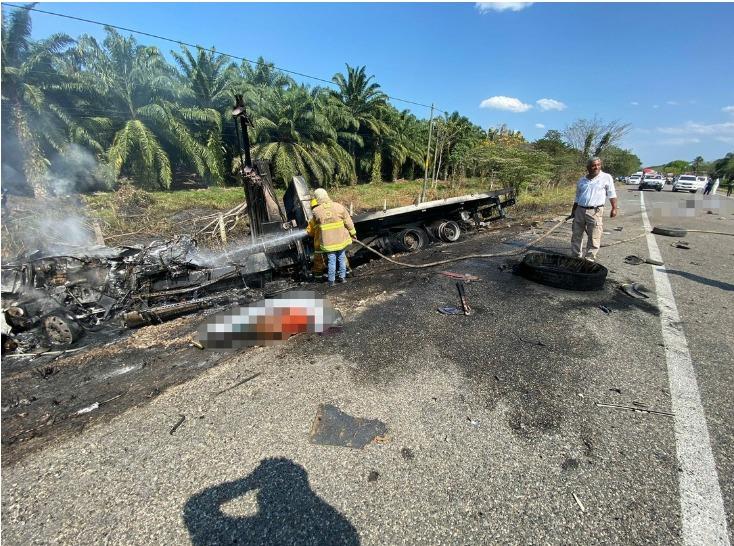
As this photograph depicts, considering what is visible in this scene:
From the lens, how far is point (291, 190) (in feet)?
24.4

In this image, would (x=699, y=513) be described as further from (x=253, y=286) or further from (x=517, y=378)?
(x=253, y=286)

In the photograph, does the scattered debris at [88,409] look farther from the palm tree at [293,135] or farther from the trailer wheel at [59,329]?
the palm tree at [293,135]

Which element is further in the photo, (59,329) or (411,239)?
(411,239)

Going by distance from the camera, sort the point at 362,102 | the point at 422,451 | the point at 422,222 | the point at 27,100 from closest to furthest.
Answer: the point at 422,451
the point at 422,222
the point at 27,100
the point at 362,102

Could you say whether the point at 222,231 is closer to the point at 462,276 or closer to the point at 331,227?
the point at 331,227

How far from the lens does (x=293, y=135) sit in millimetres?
21469

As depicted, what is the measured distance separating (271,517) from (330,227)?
169 inches

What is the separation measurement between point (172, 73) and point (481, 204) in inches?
735

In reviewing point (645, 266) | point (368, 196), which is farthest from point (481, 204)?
point (368, 196)

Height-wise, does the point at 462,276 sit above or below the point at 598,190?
below

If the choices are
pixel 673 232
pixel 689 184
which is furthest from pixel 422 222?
pixel 689 184

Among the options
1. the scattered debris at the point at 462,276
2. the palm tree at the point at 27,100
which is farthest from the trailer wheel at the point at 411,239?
the palm tree at the point at 27,100

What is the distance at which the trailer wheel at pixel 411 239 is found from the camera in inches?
337

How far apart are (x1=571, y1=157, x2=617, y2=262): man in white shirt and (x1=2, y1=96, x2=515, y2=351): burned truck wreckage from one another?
364cm
